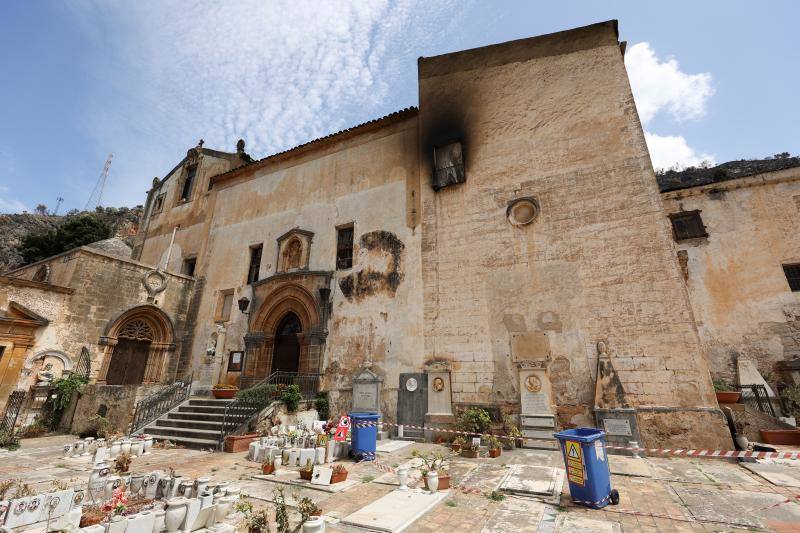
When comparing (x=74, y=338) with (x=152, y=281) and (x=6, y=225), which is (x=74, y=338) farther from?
(x=6, y=225)

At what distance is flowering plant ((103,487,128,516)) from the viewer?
3.50m

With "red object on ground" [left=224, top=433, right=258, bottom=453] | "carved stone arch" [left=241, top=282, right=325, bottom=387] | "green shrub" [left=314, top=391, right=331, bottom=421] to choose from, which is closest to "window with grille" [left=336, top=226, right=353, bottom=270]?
"carved stone arch" [left=241, top=282, right=325, bottom=387]

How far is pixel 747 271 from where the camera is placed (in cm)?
1315

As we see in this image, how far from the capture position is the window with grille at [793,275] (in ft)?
40.8

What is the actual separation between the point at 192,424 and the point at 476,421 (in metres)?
7.57

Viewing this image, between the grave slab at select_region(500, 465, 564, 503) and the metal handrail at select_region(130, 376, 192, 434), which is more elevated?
the metal handrail at select_region(130, 376, 192, 434)

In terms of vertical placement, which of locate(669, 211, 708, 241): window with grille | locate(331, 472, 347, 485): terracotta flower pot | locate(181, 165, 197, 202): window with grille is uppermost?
locate(181, 165, 197, 202): window with grille

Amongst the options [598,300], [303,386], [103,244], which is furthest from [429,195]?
[103,244]

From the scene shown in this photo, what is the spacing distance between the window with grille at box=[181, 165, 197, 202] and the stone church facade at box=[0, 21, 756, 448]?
3.83 m

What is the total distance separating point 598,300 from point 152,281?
15662 millimetres

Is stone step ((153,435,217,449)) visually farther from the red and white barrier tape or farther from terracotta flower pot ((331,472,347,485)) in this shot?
terracotta flower pot ((331,472,347,485))

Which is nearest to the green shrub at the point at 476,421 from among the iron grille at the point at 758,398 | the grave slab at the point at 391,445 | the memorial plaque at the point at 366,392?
the grave slab at the point at 391,445

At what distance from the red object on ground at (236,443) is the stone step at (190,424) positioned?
48.9 inches

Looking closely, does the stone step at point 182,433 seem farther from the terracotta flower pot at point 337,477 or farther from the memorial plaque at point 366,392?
the terracotta flower pot at point 337,477
